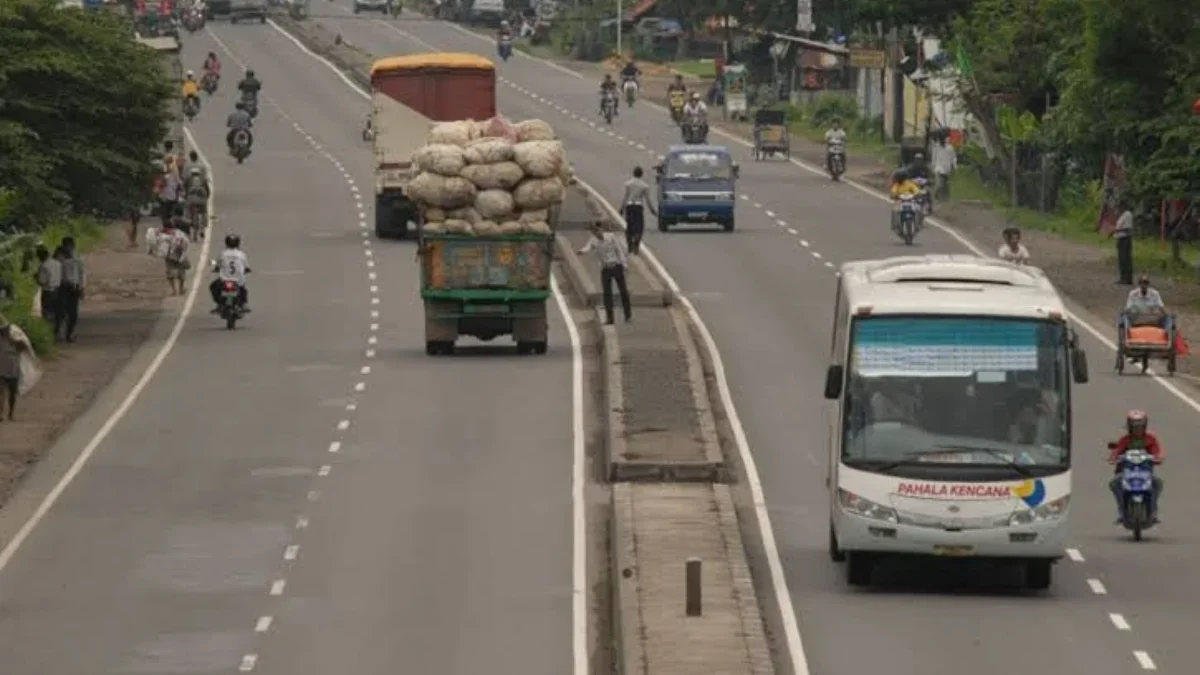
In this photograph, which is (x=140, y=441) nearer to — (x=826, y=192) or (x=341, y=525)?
(x=341, y=525)

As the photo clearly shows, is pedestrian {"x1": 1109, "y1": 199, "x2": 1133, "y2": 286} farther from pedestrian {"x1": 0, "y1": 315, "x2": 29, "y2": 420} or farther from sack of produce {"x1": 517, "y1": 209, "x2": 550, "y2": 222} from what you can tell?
pedestrian {"x1": 0, "y1": 315, "x2": 29, "y2": 420}

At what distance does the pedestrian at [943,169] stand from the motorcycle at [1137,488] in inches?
1790

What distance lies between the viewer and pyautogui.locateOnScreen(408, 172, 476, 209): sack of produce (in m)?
46.6

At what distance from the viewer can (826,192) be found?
258 ft

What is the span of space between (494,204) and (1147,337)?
9.03 metres

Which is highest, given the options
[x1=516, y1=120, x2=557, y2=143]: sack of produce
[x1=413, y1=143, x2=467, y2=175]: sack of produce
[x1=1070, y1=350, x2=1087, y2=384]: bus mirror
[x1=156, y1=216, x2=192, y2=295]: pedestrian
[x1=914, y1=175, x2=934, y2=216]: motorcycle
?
[x1=1070, y1=350, x2=1087, y2=384]: bus mirror

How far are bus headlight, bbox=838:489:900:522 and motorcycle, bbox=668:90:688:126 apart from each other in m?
72.5

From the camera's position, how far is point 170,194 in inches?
2655

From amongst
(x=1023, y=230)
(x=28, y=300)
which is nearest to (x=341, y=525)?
(x=28, y=300)

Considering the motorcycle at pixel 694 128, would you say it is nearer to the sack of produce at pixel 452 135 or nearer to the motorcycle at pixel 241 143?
the motorcycle at pixel 241 143

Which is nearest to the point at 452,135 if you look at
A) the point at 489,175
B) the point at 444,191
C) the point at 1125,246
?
the point at 489,175

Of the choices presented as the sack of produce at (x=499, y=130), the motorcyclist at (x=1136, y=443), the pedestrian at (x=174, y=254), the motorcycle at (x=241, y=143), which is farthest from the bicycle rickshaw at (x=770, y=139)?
the motorcyclist at (x=1136, y=443)

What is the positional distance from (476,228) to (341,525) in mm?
14015

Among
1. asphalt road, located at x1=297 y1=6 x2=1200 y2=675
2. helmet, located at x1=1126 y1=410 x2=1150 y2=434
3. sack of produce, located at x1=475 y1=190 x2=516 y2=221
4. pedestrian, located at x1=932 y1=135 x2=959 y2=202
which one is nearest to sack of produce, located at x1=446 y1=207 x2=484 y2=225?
sack of produce, located at x1=475 y1=190 x2=516 y2=221
